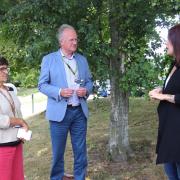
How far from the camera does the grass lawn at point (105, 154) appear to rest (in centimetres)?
632

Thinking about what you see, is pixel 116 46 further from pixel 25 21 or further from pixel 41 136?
pixel 41 136

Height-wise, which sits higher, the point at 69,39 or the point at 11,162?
the point at 69,39

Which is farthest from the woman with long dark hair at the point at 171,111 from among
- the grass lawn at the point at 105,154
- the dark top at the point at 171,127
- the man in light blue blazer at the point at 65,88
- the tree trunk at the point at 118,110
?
the tree trunk at the point at 118,110

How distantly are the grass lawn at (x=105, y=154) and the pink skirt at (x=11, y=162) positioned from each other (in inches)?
66.4

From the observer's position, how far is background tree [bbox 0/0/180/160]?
575 centimetres

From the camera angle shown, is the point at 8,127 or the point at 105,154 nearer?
the point at 8,127

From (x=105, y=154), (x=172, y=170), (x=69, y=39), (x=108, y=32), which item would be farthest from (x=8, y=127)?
(x=105, y=154)

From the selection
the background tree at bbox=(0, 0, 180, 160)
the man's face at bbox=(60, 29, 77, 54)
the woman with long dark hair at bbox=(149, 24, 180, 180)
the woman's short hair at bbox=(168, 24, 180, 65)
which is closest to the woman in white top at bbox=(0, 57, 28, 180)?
the man's face at bbox=(60, 29, 77, 54)

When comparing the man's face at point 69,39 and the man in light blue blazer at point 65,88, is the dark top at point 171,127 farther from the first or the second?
the man's face at point 69,39

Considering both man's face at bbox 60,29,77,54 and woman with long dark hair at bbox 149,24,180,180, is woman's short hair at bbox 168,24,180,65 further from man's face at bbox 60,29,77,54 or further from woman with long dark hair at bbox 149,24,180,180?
man's face at bbox 60,29,77,54

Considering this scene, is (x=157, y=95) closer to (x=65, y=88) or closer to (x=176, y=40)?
(x=176, y=40)

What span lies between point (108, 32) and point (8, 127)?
2557mm

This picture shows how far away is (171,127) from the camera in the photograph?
4363 mm

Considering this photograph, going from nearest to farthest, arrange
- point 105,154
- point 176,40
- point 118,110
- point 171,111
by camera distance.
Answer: point 176,40
point 171,111
point 118,110
point 105,154
